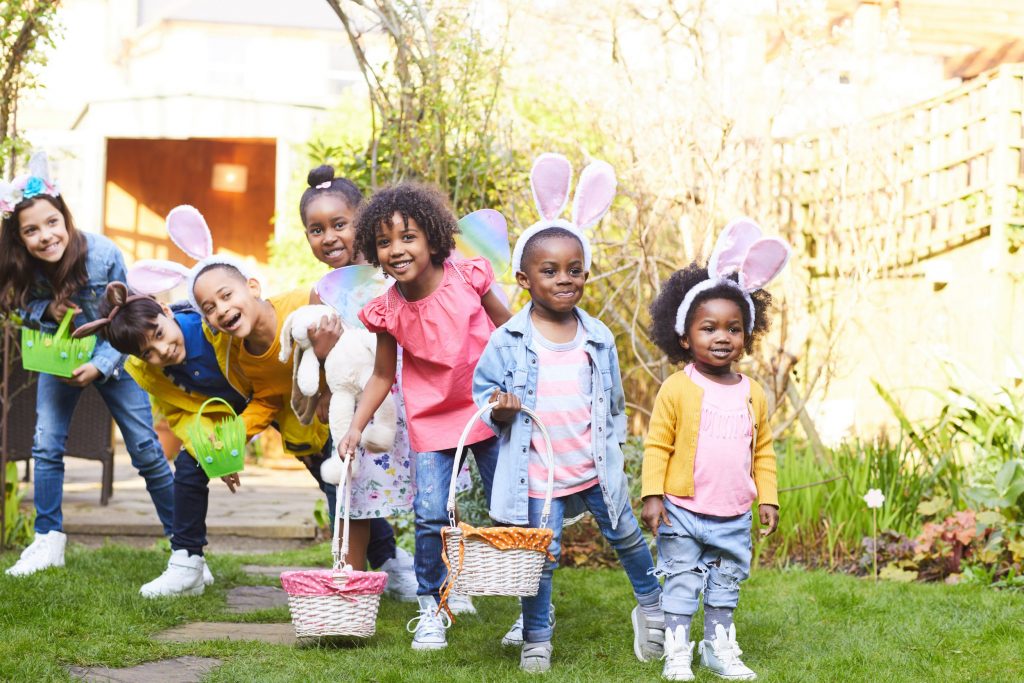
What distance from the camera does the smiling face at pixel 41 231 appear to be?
14.7ft

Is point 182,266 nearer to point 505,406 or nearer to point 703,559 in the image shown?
point 505,406

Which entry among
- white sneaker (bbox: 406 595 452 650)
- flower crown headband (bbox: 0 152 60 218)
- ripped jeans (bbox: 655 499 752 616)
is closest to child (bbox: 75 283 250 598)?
flower crown headband (bbox: 0 152 60 218)

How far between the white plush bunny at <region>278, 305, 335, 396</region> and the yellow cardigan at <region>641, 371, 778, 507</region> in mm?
1199

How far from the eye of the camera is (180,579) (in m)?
4.35

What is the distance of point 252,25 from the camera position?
54.9 ft

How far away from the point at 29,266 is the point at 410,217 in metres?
1.78

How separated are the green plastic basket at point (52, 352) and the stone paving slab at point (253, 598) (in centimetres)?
108

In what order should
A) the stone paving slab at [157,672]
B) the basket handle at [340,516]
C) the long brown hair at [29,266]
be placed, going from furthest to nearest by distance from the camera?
the long brown hair at [29,266] < the basket handle at [340,516] < the stone paving slab at [157,672]

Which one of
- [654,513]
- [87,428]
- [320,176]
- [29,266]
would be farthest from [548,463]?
[87,428]

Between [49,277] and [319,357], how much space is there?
1323 mm

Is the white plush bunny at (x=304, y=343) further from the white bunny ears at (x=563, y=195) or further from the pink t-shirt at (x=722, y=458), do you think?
the pink t-shirt at (x=722, y=458)

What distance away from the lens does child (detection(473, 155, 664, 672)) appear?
11.4 ft

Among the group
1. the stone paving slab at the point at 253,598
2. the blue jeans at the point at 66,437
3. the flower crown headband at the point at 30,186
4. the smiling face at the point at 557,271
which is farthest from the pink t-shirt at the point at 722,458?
the flower crown headband at the point at 30,186

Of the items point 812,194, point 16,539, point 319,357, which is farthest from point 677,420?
point 812,194
